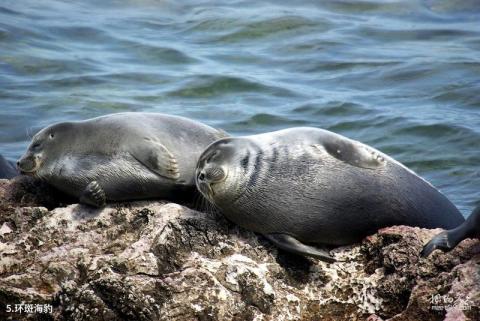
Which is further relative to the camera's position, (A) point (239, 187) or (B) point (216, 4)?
(B) point (216, 4)

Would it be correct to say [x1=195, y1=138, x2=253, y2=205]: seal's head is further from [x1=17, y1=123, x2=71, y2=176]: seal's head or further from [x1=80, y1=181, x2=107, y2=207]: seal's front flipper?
[x1=17, y1=123, x2=71, y2=176]: seal's head

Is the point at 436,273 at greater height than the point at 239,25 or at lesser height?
greater

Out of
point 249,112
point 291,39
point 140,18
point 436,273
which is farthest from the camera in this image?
point 140,18

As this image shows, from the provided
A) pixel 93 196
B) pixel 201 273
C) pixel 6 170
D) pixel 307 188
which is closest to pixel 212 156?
pixel 307 188

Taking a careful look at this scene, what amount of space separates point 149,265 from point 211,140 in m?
1.47

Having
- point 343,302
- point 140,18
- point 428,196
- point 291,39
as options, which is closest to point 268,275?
point 343,302

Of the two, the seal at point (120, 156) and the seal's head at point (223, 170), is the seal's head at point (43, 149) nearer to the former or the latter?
the seal at point (120, 156)

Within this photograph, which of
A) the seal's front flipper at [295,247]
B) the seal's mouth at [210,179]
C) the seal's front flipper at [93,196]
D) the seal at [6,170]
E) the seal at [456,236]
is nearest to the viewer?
the seal at [456,236]

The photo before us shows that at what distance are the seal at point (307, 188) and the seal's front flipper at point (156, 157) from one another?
1.00 ft

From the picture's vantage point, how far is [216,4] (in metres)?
19.5

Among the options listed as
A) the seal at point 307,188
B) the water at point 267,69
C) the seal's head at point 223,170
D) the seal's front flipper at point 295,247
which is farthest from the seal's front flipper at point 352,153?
the water at point 267,69

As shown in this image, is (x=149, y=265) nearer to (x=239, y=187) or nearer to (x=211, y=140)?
(x=239, y=187)

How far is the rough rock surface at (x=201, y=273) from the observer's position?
536 centimetres

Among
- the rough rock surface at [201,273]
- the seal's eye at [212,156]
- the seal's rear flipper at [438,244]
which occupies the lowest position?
the rough rock surface at [201,273]
